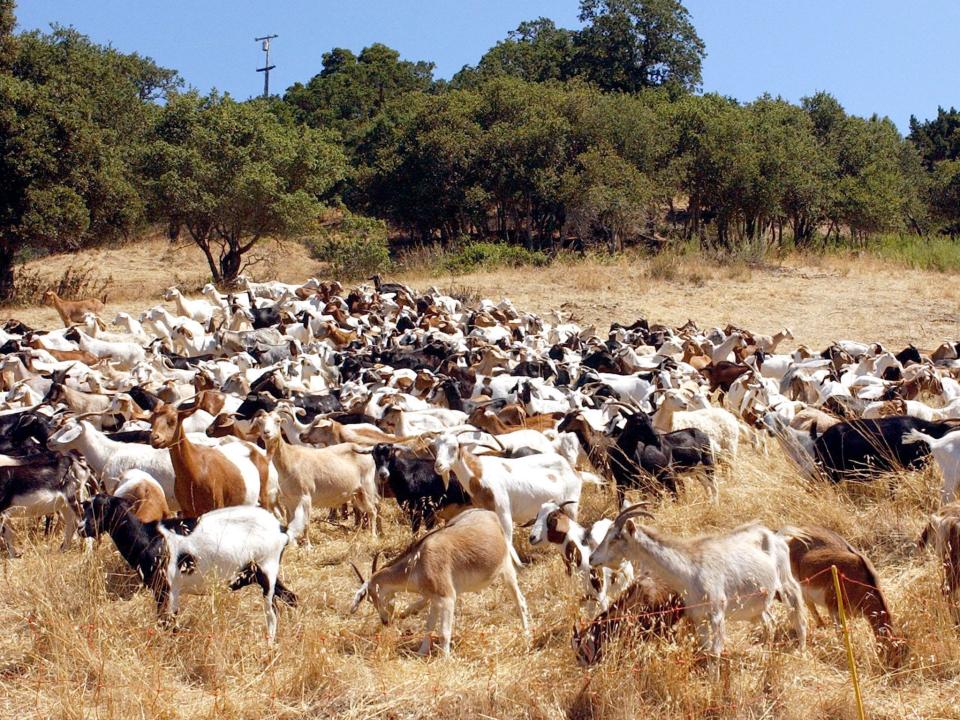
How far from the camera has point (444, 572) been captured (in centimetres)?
562

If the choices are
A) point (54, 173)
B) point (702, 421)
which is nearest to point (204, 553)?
point (702, 421)

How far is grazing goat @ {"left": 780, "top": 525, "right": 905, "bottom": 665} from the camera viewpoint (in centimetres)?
521

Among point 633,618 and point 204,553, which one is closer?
point 633,618

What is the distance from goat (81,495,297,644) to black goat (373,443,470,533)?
1.54 metres

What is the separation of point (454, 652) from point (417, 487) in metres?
2.01

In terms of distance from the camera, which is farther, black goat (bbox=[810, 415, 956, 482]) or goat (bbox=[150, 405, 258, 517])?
black goat (bbox=[810, 415, 956, 482])

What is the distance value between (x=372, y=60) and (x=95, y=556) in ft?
169

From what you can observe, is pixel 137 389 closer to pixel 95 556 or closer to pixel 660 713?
pixel 95 556

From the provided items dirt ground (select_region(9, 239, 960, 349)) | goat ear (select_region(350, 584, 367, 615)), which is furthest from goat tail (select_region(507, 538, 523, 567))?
dirt ground (select_region(9, 239, 960, 349))

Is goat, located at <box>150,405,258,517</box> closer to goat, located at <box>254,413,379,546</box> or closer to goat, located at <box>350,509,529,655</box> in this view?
goat, located at <box>254,413,379,546</box>

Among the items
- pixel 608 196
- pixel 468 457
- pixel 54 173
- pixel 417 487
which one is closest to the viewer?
pixel 468 457

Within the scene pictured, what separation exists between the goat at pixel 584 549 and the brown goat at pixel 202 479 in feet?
7.65

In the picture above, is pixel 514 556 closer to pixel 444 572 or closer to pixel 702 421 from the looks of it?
pixel 444 572

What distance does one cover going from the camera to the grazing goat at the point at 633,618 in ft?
16.6
